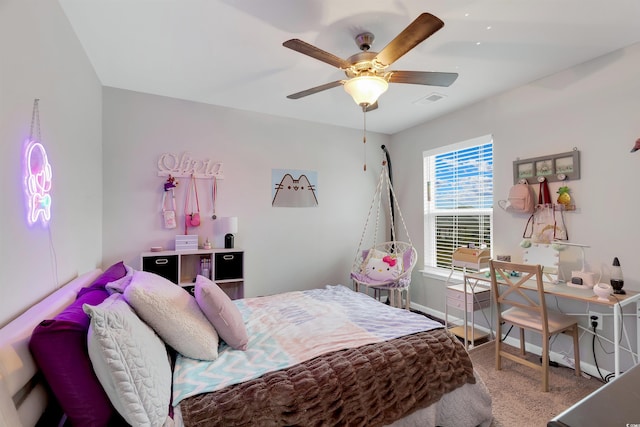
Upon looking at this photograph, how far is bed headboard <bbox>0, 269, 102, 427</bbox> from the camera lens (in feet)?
2.56

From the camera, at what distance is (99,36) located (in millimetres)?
2031

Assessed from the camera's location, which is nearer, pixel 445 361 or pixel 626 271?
pixel 445 361

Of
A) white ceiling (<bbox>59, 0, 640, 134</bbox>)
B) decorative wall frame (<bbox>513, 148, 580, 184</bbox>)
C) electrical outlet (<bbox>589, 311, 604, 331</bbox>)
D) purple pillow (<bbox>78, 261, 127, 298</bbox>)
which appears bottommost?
electrical outlet (<bbox>589, 311, 604, 331</bbox>)

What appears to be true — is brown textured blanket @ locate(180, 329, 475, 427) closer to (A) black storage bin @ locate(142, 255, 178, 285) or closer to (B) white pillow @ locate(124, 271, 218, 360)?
(B) white pillow @ locate(124, 271, 218, 360)

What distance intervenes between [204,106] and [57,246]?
6.88 ft

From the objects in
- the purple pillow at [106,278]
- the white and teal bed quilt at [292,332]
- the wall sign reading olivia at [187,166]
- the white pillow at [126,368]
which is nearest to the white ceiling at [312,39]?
the wall sign reading olivia at [187,166]

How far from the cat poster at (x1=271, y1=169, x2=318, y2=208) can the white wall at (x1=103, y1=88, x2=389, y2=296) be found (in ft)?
0.23

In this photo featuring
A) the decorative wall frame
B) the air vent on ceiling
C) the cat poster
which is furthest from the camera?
the cat poster

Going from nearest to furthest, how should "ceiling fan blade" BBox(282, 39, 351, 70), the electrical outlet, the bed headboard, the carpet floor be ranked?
the bed headboard < "ceiling fan blade" BBox(282, 39, 351, 70) < the carpet floor < the electrical outlet

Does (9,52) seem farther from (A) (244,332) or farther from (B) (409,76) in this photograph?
(B) (409,76)

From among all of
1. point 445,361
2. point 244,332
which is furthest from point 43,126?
point 445,361

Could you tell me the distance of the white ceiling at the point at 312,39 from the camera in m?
1.76

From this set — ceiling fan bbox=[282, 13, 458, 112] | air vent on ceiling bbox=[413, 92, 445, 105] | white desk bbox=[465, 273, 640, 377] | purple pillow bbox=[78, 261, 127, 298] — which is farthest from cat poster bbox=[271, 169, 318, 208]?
white desk bbox=[465, 273, 640, 377]

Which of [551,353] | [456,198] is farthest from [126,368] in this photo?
[456,198]
